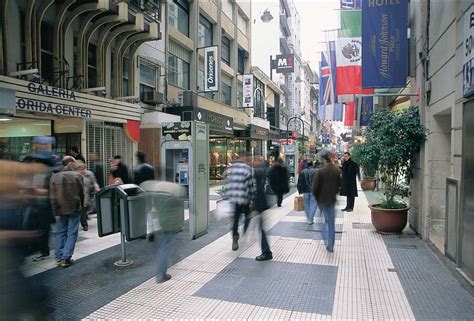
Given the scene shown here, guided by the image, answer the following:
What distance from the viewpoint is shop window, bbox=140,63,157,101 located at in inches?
594

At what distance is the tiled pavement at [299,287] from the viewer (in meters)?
4.12

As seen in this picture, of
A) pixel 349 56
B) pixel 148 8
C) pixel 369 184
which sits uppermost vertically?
pixel 148 8

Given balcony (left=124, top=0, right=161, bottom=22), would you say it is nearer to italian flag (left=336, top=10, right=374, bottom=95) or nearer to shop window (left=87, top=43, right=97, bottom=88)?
shop window (left=87, top=43, right=97, bottom=88)

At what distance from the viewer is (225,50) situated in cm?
2509

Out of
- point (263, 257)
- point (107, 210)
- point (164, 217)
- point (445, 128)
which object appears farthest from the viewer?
point (445, 128)

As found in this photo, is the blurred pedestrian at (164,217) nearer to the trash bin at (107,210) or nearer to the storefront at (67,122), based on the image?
the trash bin at (107,210)

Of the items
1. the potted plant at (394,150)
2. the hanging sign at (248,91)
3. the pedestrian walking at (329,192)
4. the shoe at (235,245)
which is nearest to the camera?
the pedestrian walking at (329,192)

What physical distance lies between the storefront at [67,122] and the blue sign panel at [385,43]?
8253 mm

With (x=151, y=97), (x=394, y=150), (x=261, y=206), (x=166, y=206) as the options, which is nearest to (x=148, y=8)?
(x=151, y=97)

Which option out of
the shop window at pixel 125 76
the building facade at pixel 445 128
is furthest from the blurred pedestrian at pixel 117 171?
the building facade at pixel 445 128

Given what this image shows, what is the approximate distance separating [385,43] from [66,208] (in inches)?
304

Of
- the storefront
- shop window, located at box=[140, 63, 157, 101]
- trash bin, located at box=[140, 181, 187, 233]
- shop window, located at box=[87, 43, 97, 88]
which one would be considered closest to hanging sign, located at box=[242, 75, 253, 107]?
shop window, located at box=[140, 63, 157, 101]

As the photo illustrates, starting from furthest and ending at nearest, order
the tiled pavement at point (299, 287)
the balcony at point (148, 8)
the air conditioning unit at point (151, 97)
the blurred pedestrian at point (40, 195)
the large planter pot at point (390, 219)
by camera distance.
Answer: the air conditioning unit at point (151, 97) < the balcony at point (148, 8) < the large planter pot at point (390, 219) < the tiled pavement at point (299, 287) < the blurred pedestrian at point (40, 195)

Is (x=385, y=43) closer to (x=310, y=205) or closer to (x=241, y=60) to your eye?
(x=310, y=205)
